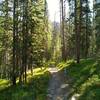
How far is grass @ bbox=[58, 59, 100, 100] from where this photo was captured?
2222cm

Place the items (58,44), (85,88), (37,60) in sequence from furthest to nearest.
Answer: (58,44)
(37,60)
(85,88)

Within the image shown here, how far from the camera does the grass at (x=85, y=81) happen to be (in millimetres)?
22219

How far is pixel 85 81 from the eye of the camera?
26.9 m

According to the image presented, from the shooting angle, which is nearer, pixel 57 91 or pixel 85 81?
pixel 57 91

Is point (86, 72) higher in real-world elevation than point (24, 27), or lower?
lower

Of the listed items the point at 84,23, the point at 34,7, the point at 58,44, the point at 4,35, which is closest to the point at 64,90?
the point at 34,7

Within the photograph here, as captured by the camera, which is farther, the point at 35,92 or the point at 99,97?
the point at 35,92

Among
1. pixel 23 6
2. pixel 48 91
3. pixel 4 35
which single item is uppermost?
pixel 23 6

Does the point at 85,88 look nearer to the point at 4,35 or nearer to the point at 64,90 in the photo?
the point at 64,90

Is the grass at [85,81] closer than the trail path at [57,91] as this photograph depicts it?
Yes

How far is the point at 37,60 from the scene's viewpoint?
40.1 m

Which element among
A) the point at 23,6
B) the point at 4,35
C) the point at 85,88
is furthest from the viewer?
the point at 4,35

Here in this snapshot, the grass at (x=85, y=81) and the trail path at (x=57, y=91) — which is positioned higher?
the grass at (x=85, y=81)

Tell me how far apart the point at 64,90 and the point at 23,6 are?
41.0 feet
